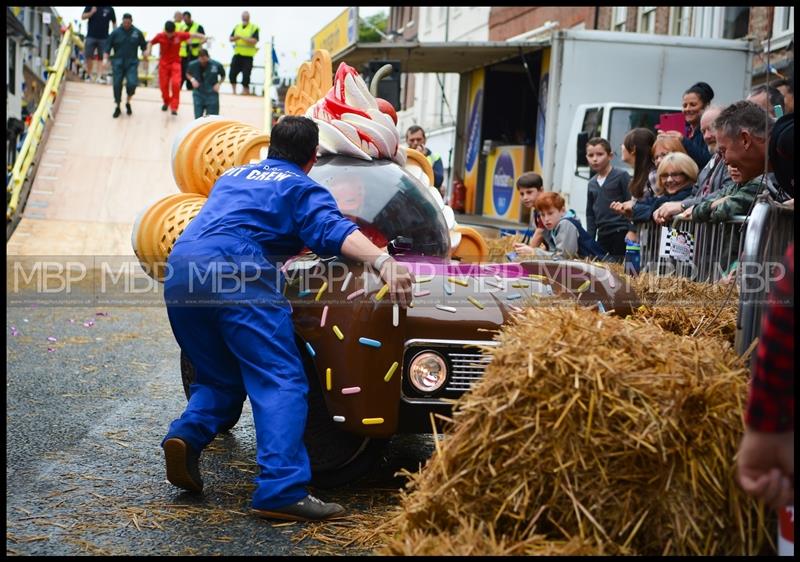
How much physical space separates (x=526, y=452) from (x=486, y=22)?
121 ft

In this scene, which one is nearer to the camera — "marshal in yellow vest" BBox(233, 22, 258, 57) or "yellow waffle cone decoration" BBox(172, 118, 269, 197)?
"yellow waffle cone decoration" BBox(172, 118, 269, 197)

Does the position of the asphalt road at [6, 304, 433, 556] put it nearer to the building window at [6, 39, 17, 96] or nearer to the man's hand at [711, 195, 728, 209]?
the man's hand at [711, 195, 728, 209]

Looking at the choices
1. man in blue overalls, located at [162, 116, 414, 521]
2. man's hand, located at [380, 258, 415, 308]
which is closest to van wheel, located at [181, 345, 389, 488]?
man in blue overalls, located at [162, 116, 414, 521]

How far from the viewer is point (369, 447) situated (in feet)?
15.4

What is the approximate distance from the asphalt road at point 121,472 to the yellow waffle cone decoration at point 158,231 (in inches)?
39.3

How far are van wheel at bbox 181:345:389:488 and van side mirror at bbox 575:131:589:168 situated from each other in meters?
9.31

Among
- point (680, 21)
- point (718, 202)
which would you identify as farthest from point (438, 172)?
point (680, 21)

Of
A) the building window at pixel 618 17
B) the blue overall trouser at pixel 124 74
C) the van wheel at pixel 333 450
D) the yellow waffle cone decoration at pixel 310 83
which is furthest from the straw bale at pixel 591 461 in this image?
the building window at pixel 618 17

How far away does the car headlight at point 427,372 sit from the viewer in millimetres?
4379

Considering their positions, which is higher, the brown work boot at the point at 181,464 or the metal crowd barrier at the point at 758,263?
the metal crowd barrier at the point at 758,263

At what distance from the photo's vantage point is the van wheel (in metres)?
4.64

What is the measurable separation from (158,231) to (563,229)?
10.7 feet

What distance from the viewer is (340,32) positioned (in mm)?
19906

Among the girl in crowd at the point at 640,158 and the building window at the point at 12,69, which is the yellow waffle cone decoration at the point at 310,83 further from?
the building window at the point at 12,69
